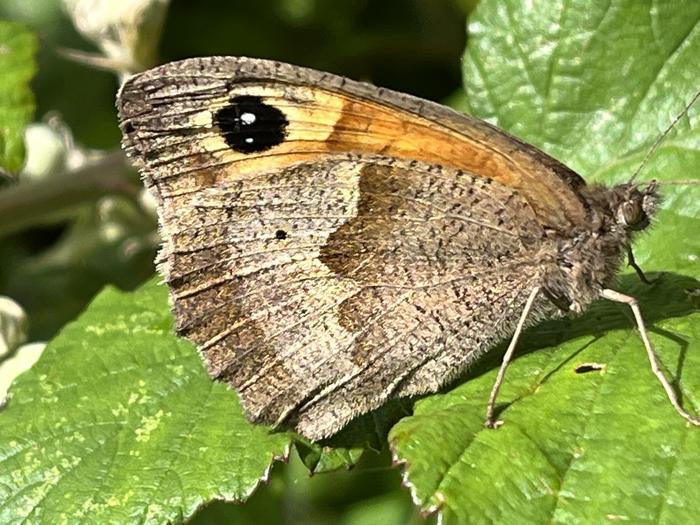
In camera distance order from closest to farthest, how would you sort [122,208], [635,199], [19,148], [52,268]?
1. [635,199]
2. [19,148]
3. [122,208]
4. [52,268]

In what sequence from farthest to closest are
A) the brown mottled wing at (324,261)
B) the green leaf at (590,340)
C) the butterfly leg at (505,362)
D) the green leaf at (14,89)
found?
1. the green leaf at (14,89)
2. the brown mottled wing at (324,261)
3. the butterfly leg at (505,362)
4. the green leaf at (590,340)

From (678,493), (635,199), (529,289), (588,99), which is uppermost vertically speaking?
(588,99)

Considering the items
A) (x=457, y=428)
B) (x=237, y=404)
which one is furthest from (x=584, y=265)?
(x=237, y=404)

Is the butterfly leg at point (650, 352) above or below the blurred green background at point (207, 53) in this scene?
below

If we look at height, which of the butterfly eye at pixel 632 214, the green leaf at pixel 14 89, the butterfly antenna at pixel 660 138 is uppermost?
the green leaf at pixel 14 89

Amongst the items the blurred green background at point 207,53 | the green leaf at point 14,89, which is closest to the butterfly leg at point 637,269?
the blurred green background at point 207,53

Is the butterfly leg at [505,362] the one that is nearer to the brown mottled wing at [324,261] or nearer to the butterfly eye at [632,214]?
the brown mottled wing at [324,261]

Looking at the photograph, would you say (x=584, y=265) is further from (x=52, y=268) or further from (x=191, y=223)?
(x=52, y=268)

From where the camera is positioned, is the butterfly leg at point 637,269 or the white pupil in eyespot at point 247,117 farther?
the butterfly leg at point 637,269

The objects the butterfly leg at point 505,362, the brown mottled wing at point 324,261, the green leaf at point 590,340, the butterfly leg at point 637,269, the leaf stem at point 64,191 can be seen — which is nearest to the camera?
the green leaf at point 590,340
